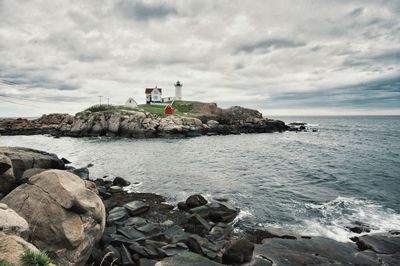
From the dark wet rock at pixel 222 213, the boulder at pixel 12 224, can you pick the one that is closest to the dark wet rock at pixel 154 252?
the boulder at pixel 12 224

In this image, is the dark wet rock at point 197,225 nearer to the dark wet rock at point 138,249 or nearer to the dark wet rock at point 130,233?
the dark wet rock at point 130,233

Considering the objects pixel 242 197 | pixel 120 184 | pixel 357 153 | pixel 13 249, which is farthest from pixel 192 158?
pixel 13 249

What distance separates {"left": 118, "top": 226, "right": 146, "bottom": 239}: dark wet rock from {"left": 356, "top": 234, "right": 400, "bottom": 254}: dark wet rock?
12.1 meters

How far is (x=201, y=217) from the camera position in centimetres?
1870

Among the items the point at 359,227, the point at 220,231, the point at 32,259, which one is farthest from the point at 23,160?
the point at 359,227

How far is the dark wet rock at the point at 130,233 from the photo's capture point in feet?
48.7

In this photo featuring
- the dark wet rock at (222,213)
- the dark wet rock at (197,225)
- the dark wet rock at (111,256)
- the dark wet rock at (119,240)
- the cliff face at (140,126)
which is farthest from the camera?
the cliff face at (140,126)

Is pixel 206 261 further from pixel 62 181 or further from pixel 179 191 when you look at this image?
pixel 179 191

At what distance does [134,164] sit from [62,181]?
3003 cm

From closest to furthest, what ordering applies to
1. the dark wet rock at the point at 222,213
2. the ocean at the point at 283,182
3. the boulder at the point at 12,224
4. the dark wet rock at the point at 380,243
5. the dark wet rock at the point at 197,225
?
the boulder at the point at 12,224 → the dark wet rock at the point at 380,243 → the dark wet rock at the point at 197,225 → the dark wet rock at the point at 222,213 → the ocean at the point at 283,182

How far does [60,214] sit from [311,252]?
12.3m

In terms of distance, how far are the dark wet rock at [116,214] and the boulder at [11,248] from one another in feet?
32.6

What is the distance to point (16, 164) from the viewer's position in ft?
72.7

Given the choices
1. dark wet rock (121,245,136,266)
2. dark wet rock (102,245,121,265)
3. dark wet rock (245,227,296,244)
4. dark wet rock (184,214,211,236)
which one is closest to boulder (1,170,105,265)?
dark wet rock (102,245,121,265)
